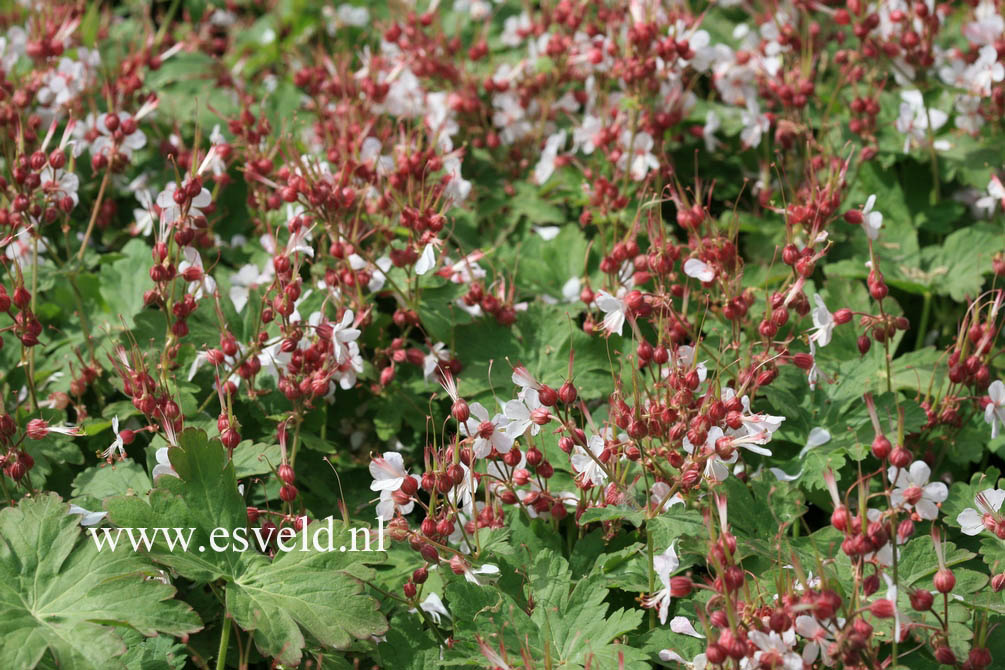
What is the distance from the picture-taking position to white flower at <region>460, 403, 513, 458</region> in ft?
7.50

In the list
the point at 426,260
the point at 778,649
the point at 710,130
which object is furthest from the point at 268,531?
the point at 710,130

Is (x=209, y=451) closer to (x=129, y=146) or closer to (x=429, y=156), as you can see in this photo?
(x=429, y=156)

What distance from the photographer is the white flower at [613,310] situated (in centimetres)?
252

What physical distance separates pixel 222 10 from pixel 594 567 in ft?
12.9

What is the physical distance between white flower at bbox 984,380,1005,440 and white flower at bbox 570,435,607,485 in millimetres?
937

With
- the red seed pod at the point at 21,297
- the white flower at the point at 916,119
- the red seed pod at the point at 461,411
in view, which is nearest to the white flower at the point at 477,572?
the red seed pod at the point at 461,411

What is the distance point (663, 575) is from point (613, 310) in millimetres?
679

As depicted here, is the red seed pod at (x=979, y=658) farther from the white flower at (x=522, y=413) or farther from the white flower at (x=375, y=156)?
the white flower at (x=375, y=156)

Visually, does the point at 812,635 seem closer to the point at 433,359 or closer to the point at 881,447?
the point at 881,447

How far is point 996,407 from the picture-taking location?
252 cm

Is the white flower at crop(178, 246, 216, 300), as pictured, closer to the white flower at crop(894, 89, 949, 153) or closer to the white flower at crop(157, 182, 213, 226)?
the white flower at crop(157, 182, 213, 226)

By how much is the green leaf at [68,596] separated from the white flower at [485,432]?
675 mm

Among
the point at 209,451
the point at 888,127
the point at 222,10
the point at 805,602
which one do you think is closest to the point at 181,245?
the point at 209,451

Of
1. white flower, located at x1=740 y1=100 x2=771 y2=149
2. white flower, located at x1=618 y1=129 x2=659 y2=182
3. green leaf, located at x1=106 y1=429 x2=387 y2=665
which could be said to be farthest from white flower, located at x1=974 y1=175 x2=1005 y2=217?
green leaf, located at x1=106 y1=429 x2=387 y2=665
